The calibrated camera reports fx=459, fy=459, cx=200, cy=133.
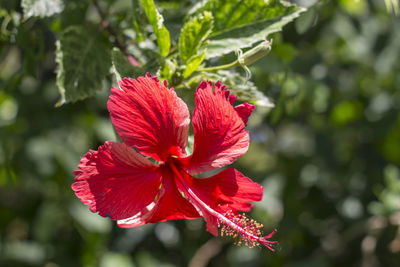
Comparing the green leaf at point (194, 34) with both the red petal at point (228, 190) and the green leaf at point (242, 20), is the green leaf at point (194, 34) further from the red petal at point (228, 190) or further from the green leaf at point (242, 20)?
the red petal at point (228, 190)

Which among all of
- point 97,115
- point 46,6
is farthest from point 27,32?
point 97,115

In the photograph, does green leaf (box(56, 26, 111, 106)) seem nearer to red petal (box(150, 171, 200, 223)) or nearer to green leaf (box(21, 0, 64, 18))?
green leaf (box(21, 0, 64, 18))

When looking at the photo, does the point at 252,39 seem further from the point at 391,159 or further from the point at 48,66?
the point at 391,159

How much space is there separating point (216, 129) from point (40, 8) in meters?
0.50

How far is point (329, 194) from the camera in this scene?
222 cm

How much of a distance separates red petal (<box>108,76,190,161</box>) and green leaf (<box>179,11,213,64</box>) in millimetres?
142

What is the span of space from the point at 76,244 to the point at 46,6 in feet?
4.78

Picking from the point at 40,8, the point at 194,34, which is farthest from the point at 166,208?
the point at 40,8

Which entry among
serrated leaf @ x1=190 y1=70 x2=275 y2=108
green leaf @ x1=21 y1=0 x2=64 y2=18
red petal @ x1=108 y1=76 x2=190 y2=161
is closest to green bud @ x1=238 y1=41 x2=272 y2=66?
serrated leaf @ x1=190 y1=70 x2=275 y2=108

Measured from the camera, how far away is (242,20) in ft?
3.01

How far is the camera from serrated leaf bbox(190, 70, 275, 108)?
0.88m

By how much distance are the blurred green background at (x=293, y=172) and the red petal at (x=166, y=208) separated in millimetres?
1010

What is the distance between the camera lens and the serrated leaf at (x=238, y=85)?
2.89ft

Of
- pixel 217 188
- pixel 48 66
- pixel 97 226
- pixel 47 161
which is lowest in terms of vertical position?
pixel 97 226
